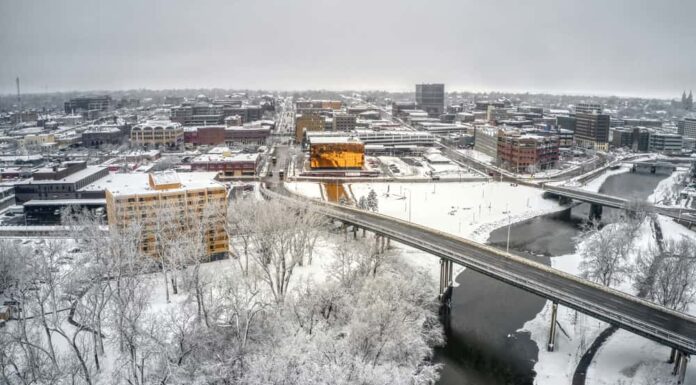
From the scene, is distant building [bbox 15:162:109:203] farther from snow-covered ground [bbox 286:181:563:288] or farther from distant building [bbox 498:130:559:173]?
distant building [bbox 498:130:559:173]

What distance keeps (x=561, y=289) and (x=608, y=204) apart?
3837 centimetres

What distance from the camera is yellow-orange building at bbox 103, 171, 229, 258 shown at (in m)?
44.4

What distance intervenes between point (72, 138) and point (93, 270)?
112513mm

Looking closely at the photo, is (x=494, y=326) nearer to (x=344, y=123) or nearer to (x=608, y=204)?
(x=608, y=204)

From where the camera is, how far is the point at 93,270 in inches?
1356

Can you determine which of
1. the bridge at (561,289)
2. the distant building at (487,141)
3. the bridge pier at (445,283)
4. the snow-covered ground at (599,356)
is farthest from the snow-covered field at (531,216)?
the distant building at (487,141)

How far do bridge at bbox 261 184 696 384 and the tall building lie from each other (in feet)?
331

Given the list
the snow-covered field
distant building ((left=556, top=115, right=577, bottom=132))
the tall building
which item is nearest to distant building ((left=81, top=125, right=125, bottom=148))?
the snow-covered field

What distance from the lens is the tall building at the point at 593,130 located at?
130 meters

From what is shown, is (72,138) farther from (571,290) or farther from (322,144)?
(571,290)

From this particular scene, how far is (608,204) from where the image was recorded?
67250 mm

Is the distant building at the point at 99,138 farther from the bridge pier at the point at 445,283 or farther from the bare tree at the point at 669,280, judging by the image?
the bare tree at the point at 669,280

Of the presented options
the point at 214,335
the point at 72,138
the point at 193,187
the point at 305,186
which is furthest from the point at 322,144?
the point at 72,138

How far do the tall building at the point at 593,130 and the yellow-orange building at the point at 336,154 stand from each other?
73680mm
